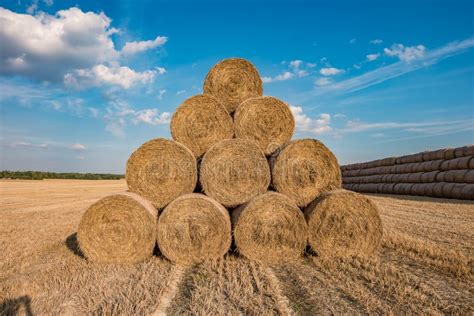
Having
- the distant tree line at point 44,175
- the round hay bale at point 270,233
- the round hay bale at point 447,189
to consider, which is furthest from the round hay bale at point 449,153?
the distant tree line at point 44,175

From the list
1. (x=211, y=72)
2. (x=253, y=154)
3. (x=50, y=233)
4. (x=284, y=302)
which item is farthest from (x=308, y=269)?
(x=50, y=233)

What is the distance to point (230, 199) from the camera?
5.86 metres

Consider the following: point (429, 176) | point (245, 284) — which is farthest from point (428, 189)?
point (245, 284)

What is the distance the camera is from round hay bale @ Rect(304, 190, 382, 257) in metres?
5.51

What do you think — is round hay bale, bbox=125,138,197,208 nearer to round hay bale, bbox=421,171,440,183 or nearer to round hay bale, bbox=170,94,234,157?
round hay bale, bbox=170,94,234,157

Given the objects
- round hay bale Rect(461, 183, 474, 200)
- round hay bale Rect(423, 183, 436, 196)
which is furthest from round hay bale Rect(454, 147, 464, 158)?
round hay bale Rect(461, 183, 474, 200)

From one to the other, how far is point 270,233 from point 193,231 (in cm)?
106

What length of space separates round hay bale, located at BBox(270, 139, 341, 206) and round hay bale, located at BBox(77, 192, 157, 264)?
2.01 meters

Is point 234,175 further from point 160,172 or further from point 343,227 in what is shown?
point 343,227

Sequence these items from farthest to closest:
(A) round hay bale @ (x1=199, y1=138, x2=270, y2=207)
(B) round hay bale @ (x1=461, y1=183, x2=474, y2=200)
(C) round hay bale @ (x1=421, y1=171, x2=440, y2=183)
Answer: (C) round hay bale @ (x1=421, y1=171, x2=440, y2=183) → (B) round hay bale @ (x1=461, y1=183, x2=474, y2=200) → (A) round hay bale @ (x1=199, y1=138, x2=270, y2=207)

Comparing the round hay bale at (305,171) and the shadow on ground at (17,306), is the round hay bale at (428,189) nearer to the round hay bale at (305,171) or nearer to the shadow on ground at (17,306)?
the round hay bale at (305,171)

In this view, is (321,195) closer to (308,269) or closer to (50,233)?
(308,269)

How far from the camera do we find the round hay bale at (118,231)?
537 cm

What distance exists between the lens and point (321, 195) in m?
5.79
